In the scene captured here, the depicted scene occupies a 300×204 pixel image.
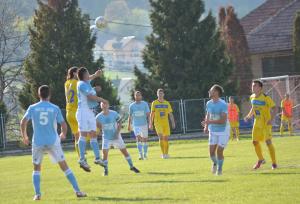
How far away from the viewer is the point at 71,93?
21.6 metres

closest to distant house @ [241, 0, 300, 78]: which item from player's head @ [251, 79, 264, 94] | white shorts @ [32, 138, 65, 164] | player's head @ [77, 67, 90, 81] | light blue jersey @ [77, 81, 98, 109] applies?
player's head @ [251, 79, 264, 94]

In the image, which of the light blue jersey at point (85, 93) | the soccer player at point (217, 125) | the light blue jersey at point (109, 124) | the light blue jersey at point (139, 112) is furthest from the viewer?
the light blue jersey at point (139, 112)

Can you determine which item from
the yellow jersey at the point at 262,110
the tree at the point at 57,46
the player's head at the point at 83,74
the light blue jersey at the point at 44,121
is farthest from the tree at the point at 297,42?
the light blue jersey at the point at 44,121

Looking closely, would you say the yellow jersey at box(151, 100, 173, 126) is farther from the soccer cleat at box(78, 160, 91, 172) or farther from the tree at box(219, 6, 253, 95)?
the tree at box(219, 6, 253, 95)

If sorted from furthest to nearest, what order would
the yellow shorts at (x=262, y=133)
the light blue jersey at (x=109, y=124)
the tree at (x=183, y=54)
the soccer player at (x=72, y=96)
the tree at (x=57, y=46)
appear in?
the tree at (x=183, y=54) < the tree at (x=57, y=46) < the light blue jersey at (x=109, y=124) < the soccer player at (x=72, y=96) < the yellow shorts at (x=262, y=133)

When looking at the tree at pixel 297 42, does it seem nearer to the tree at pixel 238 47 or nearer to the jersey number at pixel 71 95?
the tree at pixel 238 47

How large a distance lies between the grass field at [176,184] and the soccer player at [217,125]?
1.37 feet

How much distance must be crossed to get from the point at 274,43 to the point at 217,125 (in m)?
45.3

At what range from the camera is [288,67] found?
204 feet

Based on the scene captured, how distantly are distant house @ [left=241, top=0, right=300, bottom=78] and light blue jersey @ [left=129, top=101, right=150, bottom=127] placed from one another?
32.2 metres

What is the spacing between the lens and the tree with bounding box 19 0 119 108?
52.1 m

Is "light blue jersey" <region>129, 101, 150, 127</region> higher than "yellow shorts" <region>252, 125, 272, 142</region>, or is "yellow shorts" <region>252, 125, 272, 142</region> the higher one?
"light blue jersey" <region>129, 101, 150, 127</region>

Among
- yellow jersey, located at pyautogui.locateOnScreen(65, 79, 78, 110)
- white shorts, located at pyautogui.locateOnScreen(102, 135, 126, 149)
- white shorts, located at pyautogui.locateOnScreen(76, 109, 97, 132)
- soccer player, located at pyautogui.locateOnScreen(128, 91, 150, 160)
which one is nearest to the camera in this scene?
white shorts, located at pyautogui.locateOnScreen(76, 109, 97, 132)

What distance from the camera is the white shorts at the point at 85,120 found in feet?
64.9
